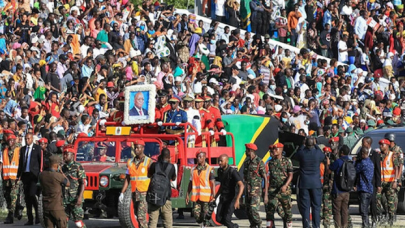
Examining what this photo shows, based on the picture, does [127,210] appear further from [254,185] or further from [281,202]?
[281,202]

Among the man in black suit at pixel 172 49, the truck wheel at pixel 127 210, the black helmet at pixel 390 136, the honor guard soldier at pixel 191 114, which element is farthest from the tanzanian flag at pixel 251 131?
the man in black suit at pixel 172 49

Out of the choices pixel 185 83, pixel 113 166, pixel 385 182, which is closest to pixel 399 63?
pixel 185 83

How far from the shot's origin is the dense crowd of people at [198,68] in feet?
71.6

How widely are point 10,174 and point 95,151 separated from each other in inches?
66.6

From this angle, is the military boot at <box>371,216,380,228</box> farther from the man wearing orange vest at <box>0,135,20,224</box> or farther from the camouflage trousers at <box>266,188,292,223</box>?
the man wearing orange vest at <box>0,135,20,224</box>

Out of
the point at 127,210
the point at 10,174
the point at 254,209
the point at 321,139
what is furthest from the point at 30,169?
the point at 321,139

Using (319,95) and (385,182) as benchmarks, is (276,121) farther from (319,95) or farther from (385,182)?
(319,95)

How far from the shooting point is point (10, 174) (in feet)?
59.7

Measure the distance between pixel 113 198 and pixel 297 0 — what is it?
17247 millimetres

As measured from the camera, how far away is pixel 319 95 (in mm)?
28328

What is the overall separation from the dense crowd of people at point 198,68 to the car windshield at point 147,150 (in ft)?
3.64

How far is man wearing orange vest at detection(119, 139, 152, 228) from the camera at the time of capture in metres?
15.1

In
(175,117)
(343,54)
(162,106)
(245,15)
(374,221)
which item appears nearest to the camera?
(374,221)

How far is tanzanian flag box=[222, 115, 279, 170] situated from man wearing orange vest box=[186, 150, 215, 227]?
154 inches
